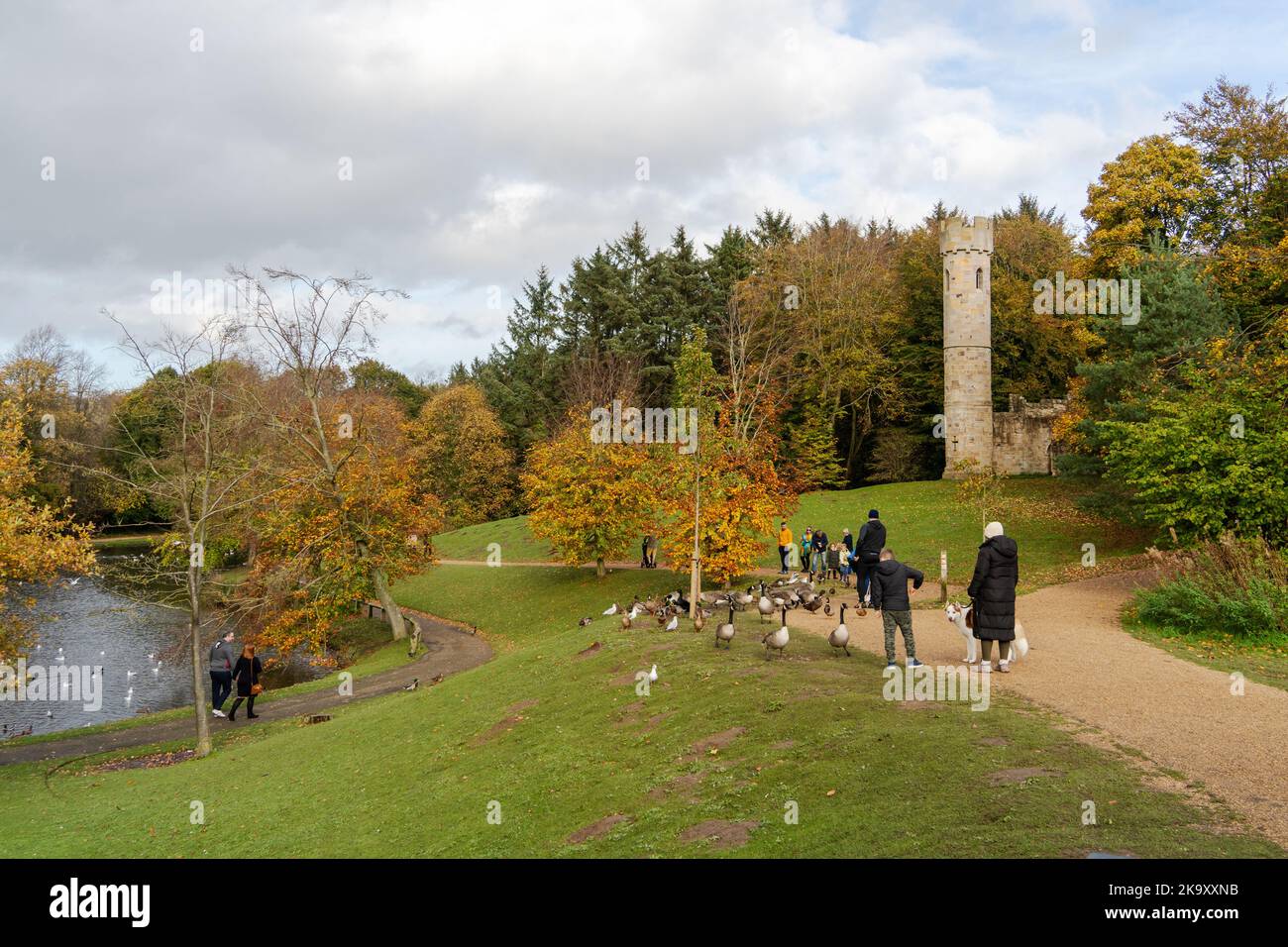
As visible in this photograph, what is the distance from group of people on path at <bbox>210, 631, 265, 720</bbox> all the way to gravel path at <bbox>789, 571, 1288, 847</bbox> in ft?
50.5

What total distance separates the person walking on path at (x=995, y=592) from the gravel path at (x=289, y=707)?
57.4ft

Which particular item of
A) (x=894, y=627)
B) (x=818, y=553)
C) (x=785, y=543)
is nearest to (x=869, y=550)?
(x=894, y=627)

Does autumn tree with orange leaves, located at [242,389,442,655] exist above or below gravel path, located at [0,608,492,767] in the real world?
above

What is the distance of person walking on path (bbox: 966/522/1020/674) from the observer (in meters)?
14.2

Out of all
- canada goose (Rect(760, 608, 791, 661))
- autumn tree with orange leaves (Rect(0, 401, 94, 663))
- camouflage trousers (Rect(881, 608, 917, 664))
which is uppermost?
autumn tree with orange leaves (Rect(0, 401, 94, 663))

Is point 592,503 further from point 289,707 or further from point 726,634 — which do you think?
point 726,634

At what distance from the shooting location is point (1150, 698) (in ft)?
42.5

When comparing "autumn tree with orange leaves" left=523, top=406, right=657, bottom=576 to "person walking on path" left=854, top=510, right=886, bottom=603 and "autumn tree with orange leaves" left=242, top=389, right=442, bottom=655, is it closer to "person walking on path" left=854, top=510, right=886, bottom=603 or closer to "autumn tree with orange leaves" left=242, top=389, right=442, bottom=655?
"autumn tree with orange leaves" left=242, top=389, right=442, bottom=655

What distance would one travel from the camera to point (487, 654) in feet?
103

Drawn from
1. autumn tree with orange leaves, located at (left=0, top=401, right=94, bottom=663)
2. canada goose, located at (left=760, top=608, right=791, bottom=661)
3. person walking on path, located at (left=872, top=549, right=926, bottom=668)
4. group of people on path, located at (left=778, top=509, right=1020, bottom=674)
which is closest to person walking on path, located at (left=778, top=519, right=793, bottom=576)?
canada goose, located at (left=760, top=608, right=791, bottom=661)
